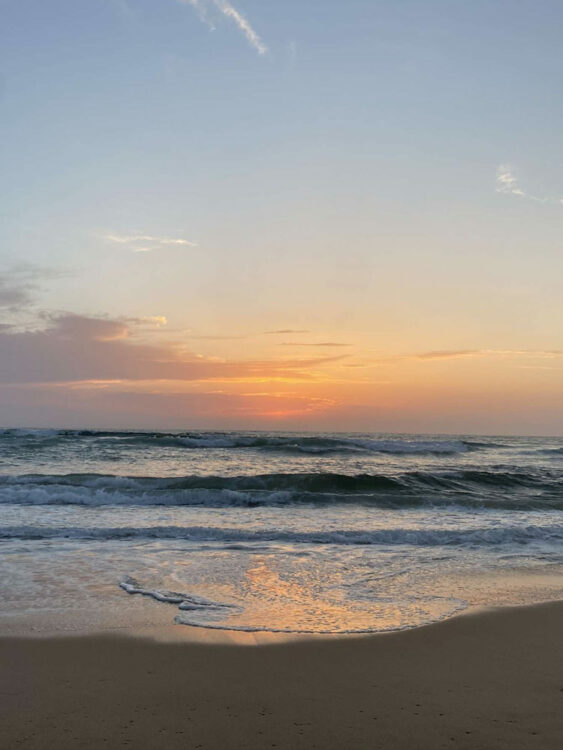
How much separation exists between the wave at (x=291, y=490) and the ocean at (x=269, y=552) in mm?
80

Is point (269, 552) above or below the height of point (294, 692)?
below

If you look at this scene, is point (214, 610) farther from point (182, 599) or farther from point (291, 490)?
point (291, 490)

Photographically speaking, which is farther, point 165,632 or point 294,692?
point 165,632

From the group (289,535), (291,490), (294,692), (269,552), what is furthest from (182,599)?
(291,490)

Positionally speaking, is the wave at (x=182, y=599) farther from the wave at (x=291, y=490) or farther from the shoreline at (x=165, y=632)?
the wave at (x=291, y=490)

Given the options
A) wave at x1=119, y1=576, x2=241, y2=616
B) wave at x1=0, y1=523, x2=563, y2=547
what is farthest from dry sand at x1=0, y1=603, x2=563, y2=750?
wave at x1=0, y1=523, x2=563, y2=547

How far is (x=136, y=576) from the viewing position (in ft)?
26.1

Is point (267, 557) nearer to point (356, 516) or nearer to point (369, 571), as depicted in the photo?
point (369, 571)

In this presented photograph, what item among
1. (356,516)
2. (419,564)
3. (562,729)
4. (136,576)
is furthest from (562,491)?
(562,729)

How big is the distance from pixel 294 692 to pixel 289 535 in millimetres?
7045

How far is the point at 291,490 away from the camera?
2108cm

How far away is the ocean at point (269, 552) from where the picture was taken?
6.55 meters

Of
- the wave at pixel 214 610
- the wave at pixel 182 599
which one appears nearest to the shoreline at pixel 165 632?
the wave at pixel 214 610

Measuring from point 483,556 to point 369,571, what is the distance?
252 cm
